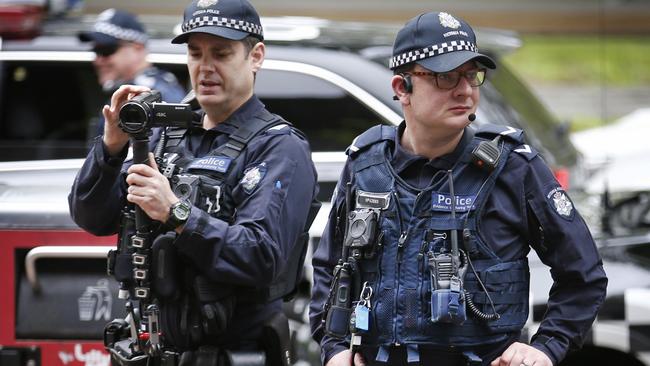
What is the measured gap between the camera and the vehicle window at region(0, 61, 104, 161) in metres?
5.87

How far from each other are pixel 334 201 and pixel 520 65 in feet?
37.5

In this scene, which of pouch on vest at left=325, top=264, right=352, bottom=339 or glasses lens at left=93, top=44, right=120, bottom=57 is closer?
pouch on vest at left=325, top=264, right=352, bottom=339

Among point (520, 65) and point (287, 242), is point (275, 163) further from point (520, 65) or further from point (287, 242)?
point (520, 65)

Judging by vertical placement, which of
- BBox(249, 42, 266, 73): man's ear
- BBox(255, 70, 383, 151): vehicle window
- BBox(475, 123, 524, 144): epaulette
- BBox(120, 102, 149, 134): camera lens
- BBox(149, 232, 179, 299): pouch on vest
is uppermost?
BBox(255, 70, 383, 151): vehicle window

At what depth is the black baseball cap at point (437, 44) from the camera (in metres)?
3.26

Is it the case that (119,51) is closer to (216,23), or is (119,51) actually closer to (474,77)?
(216,23)

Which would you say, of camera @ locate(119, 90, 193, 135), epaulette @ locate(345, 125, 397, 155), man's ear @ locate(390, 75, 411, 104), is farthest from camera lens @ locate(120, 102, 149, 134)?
man's ear @ locate(390, 75, 411, 104)

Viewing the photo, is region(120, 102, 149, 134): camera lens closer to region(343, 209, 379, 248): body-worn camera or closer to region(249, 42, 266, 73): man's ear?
region(249, 42, 266, 73): man's ear

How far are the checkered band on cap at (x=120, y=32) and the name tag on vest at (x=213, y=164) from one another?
2.29 m

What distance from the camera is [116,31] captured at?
5797 mm

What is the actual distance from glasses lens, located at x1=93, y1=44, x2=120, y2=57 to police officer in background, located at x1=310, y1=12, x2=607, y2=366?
106 inches

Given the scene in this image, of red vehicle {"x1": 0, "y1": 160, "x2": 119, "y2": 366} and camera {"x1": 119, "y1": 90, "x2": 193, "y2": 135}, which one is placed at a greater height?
camera {"x1": 119, "y1": 90, "x2": 193, "y2": 135}

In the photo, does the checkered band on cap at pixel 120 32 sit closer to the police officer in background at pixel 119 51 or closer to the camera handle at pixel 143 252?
the police officer in background at pixel 119 51

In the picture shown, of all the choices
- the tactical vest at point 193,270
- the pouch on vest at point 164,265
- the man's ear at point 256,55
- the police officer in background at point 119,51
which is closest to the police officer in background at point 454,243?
the tactical vest at point 193,270
